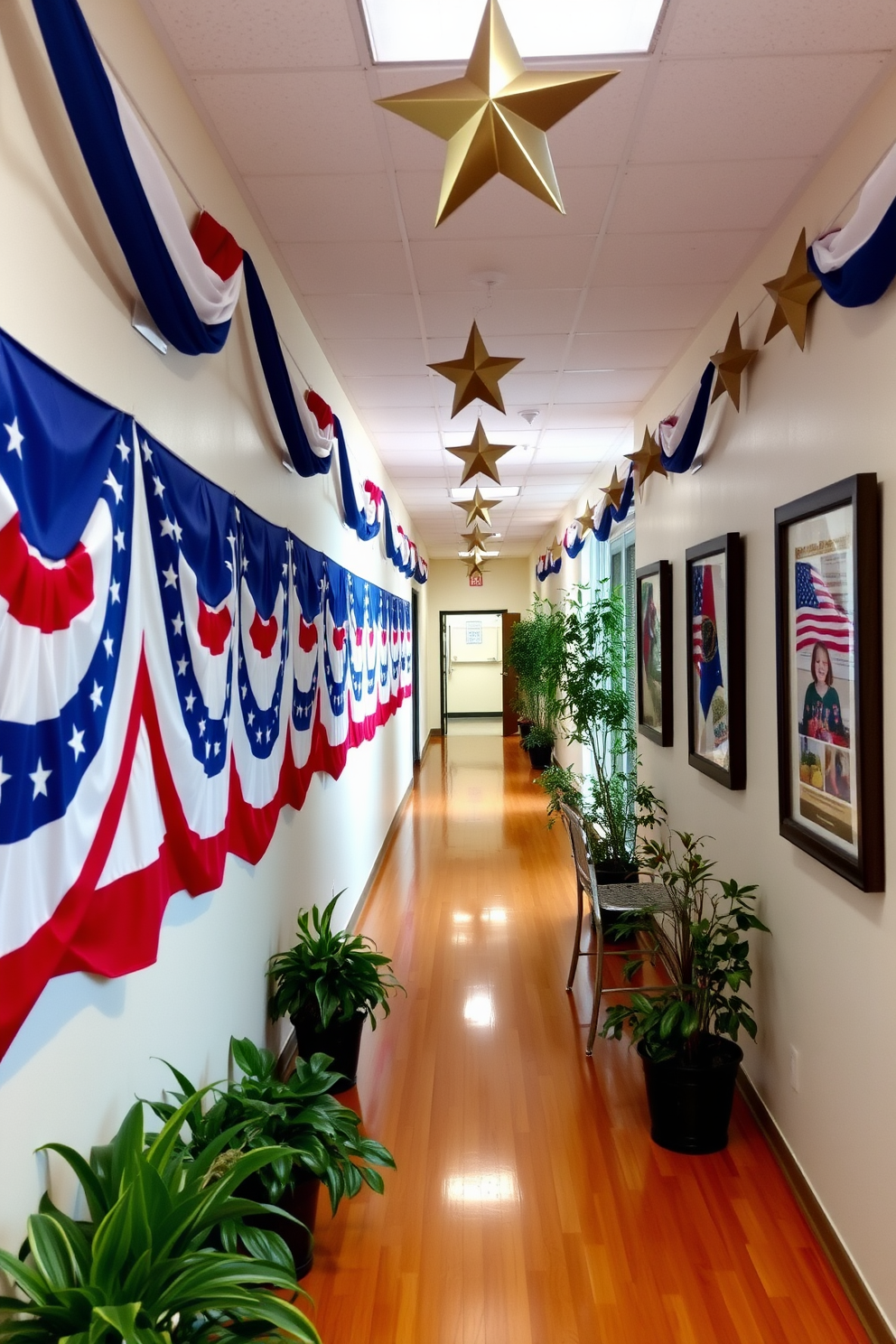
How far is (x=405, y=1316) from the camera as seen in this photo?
2.18 m

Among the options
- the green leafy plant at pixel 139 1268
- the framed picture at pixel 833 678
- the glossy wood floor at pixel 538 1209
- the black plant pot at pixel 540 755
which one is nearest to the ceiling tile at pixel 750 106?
the framed picture at pixel 833 678

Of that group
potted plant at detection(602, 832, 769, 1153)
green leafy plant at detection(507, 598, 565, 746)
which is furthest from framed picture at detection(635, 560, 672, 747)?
green leafy plant at detection(507, 598, 565, 746)

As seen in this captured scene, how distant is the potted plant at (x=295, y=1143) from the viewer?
6.89 ft

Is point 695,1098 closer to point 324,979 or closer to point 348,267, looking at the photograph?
point 324,979

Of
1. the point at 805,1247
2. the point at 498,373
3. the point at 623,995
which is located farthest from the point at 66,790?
the point at 623,995

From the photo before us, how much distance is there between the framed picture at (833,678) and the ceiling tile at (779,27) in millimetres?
965

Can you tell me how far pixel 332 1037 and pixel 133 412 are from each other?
2328 millimetres

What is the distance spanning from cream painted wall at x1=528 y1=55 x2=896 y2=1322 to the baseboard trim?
3 cm

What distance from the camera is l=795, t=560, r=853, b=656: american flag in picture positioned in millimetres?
2299

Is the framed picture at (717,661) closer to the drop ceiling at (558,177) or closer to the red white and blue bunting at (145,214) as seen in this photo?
the drop ceiling at (558,177)

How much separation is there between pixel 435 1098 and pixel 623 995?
1285 millimetres

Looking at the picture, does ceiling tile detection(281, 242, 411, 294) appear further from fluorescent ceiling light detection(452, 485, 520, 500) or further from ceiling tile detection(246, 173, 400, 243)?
fluorescent ceiling light detection(452, 485, 520, 500)

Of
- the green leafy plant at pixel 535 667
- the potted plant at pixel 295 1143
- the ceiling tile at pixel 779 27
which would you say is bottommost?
the potted plant at pixel 295 1143

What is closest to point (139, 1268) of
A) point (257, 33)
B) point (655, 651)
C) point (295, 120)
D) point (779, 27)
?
point (257, 33)
